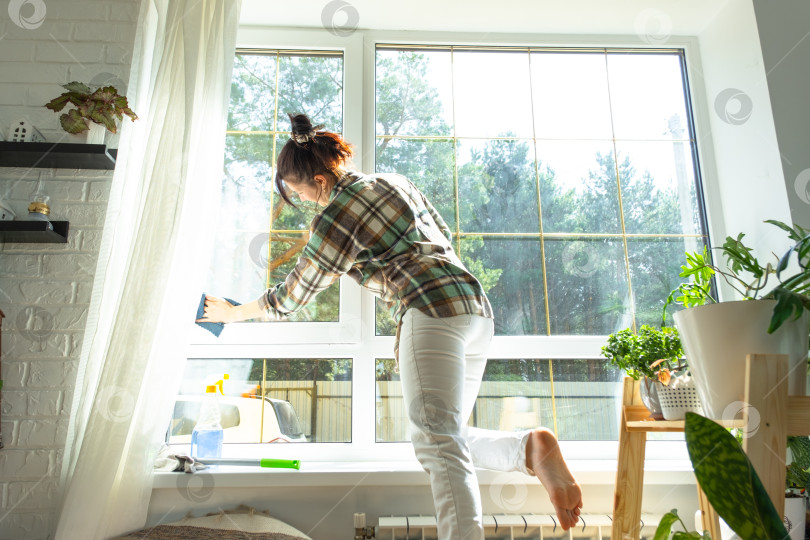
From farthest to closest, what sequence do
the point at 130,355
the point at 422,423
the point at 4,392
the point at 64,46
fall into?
the point at 64,46 → the point at 4,392 → the point at 130,355 → the point at 422,423

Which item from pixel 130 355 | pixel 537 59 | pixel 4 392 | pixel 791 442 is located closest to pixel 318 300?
pixel 130 355

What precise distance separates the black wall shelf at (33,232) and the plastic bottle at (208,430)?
578 millimetres

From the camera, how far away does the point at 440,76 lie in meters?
2.05

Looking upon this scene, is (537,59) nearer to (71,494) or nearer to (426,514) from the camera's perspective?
(426,514)

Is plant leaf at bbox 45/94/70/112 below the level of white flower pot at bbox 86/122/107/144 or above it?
above

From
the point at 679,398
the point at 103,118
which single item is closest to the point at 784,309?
the point at 679,398

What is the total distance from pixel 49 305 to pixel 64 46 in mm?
768

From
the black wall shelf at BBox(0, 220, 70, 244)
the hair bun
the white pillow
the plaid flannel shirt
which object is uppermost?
the hair bun

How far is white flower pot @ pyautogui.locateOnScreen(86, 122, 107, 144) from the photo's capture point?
158 centimetres
